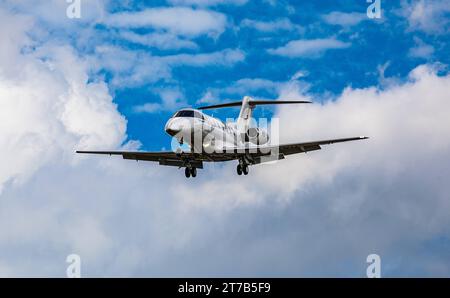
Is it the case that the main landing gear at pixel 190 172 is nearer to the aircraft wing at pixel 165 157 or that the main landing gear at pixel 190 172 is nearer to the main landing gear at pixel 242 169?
the aircraft wing at pixel 165 157

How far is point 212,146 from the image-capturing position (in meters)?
61.6

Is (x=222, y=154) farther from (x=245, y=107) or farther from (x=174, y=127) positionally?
(x=245, y=107)

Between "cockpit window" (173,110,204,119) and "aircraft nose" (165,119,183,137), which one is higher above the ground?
"cockpit window" (173,110,204,119)

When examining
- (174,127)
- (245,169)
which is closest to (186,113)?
(174,127)

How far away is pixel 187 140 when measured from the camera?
196ft

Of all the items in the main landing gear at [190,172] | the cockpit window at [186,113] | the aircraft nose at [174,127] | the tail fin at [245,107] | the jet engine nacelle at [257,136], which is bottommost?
the main landing gear at [190,172]

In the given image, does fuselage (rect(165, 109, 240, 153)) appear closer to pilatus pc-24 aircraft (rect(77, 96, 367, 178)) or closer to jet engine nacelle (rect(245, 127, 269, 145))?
pilatus pc-24 aircraft (rect(77, 96, 367, 178))

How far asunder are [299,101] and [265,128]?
3.63 metres

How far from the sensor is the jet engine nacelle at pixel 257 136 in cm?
6994

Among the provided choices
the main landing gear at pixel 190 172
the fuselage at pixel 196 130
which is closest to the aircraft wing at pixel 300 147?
the fuselage at pixel 196 130

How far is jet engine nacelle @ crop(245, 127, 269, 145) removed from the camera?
69938mm

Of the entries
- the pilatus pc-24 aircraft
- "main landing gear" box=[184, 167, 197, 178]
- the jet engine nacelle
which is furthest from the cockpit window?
the jet engine nacelle
